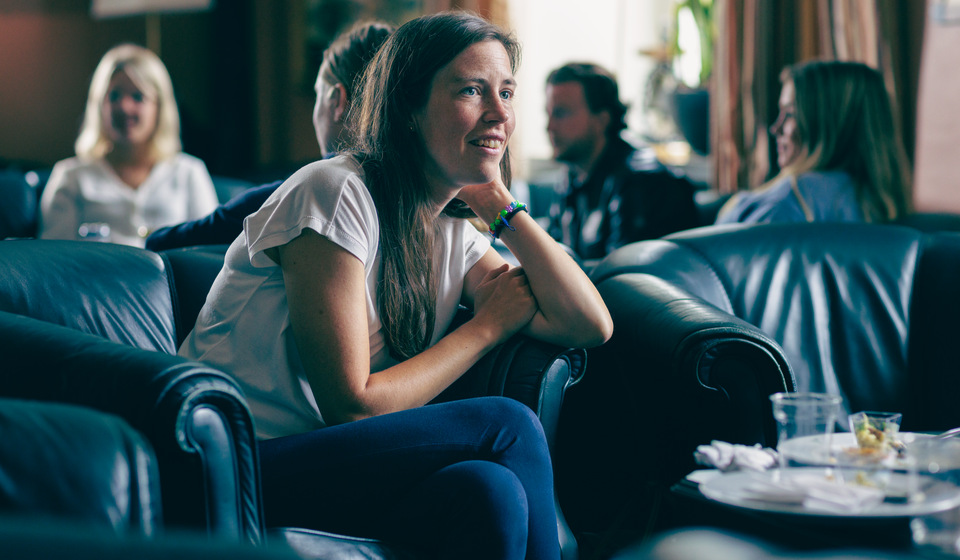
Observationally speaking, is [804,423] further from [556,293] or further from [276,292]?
[276,292]

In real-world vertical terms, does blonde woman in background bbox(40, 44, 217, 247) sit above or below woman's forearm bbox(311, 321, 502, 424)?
above

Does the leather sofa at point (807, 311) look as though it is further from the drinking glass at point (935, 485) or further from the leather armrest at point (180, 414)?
the leather armrest at point (180, 414)

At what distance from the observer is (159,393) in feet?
3.30

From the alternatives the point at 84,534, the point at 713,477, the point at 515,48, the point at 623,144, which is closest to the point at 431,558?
the point at 713,477

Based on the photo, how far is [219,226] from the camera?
6.52 ft

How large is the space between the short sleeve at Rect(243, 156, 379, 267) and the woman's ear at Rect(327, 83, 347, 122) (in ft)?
1.93

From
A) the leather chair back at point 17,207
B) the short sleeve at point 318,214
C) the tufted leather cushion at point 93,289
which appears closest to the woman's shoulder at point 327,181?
the short sleeve at point 318,214

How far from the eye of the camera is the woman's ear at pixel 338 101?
77.7 inches

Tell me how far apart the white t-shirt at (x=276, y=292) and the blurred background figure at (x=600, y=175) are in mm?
1734

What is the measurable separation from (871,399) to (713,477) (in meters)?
1.09

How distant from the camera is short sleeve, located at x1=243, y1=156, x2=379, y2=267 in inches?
52.1

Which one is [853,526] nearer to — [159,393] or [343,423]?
[343,423]

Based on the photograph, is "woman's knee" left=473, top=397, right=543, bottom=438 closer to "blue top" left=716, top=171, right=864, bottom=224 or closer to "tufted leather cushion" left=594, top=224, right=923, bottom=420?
"tufted leather cushion" left=594, top=224, right=923, bottom=420

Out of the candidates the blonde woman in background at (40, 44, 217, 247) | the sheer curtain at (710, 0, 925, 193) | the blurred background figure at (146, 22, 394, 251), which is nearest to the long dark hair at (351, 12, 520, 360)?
the blurred background figure at (146, 22, 394, 251)
